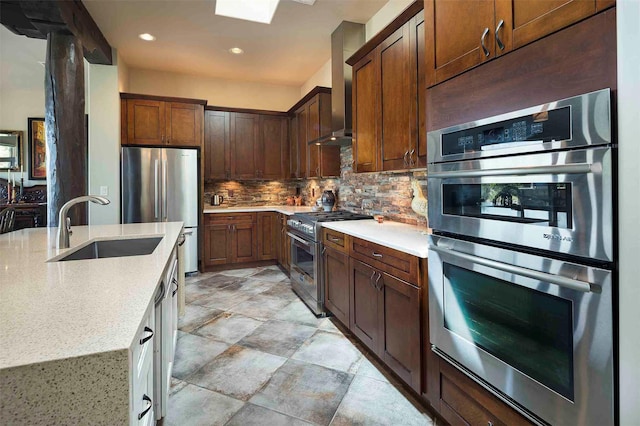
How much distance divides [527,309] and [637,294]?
0.35 metres

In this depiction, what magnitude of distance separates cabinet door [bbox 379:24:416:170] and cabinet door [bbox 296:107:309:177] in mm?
2168

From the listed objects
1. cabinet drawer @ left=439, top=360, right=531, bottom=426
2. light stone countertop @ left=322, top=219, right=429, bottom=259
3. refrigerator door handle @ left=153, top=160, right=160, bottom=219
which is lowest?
cabinet drawer @ left=439, top=360, right=531, bottom=426

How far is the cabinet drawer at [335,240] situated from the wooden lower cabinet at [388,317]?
6.2 inches

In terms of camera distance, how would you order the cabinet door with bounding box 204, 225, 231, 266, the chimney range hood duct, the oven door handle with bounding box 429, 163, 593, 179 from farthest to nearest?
1. the cabinet door with bounding box 204, 225, 231, 266
2. the chimney range hood duct
3. the oven door handle with bounding box 429, 163, 593, 179

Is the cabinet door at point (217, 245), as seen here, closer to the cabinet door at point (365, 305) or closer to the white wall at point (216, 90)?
the white wall at point (216, 90)

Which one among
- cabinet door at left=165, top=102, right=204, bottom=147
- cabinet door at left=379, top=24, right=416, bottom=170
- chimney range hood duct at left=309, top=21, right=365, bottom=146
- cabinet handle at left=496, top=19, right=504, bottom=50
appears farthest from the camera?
cabinet door at left=165, top=102, right=204, bottom=147

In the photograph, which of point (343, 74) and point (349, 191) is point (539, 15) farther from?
point (349, 191)

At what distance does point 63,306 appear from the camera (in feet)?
2.78

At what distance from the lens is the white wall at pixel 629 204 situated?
34.0 inches

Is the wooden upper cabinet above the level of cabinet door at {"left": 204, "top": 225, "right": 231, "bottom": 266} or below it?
above

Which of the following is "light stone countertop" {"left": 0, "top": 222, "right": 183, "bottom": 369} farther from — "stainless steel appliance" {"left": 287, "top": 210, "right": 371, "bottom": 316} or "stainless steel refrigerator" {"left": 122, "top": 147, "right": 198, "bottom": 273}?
"stainless steel refrigerator" {"left": 122, "top": 147, "right": 198, "bottom": 273}

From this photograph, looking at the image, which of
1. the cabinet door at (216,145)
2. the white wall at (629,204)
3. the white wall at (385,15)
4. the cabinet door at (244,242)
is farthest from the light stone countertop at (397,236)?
the cabinet door at (216,145)

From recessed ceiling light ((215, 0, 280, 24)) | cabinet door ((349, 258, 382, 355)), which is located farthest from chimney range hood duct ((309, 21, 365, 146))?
cabinet door ((349, 258, 382, 355))

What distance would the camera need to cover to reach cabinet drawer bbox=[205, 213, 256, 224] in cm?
470
